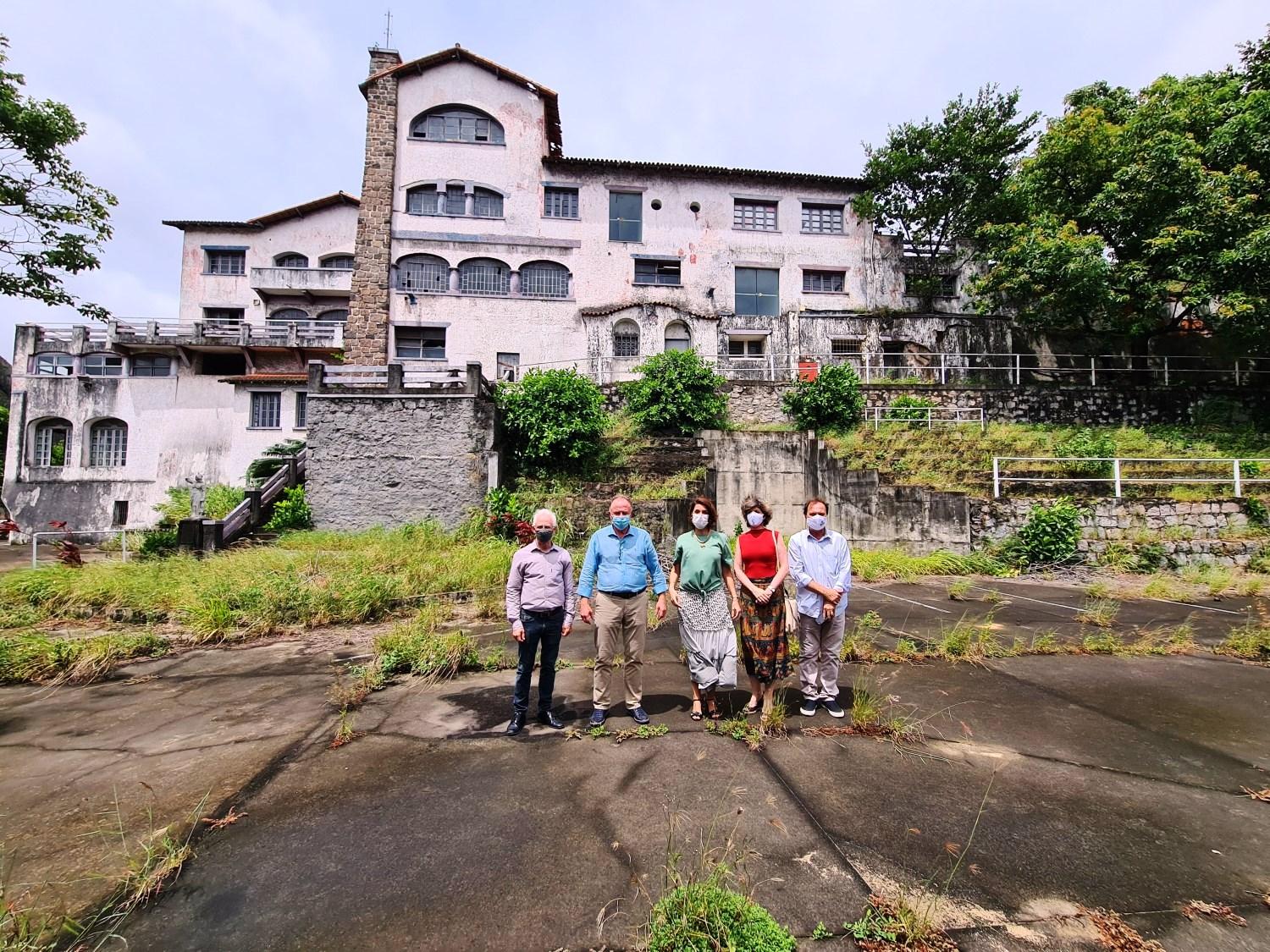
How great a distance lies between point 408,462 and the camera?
544 inches

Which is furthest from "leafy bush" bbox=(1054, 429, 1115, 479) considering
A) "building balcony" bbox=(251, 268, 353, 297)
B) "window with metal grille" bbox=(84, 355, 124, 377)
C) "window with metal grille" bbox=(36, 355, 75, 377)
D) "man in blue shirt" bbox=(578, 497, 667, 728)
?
"window with metal grille" bbox=(36, 355, 75, 377)

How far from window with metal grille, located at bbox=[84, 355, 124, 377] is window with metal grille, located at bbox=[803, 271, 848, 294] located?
1176 inches

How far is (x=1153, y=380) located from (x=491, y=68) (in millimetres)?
27967

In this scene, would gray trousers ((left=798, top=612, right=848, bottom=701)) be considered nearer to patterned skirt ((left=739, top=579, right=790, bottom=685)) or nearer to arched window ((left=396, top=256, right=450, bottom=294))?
patterned skirt ((left=739, top=579, right=790, bottom=685))

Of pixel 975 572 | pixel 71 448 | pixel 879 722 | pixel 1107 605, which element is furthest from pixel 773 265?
pixel 71 448

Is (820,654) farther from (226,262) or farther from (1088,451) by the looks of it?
(226,262)

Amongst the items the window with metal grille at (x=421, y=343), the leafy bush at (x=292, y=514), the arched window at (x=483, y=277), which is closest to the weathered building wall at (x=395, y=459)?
the leafy bush at (x=292, y=514)

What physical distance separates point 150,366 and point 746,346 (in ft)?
84.5

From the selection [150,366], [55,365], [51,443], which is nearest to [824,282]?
[150,366]

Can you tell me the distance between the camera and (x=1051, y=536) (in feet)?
35.1

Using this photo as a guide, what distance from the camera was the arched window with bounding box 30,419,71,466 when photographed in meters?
22.0

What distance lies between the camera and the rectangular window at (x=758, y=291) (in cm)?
2369

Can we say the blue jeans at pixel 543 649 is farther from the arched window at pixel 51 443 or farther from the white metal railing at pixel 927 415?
the arched window at pixel 51 443

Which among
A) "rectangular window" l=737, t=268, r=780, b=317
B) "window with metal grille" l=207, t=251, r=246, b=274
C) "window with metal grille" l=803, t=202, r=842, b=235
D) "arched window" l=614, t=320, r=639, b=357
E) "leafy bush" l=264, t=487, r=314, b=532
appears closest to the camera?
"leafy bush" l=264, t=487, r=314, b=532
